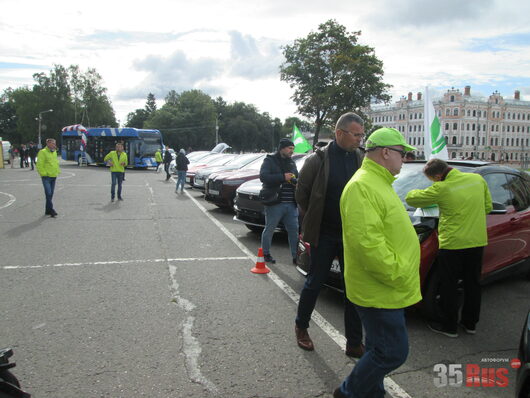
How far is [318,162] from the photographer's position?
12.2 ft

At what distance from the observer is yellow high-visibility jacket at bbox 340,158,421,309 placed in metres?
2.23

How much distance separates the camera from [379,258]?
2.23 meters

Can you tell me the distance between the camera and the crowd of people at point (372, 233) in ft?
7.55

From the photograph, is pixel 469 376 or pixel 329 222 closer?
pixel 469 376

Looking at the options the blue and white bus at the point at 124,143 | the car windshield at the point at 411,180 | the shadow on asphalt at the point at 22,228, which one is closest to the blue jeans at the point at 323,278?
the car windshield at the point at 411,180

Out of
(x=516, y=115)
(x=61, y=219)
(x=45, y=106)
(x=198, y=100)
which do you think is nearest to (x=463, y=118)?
(x=516, y=115)

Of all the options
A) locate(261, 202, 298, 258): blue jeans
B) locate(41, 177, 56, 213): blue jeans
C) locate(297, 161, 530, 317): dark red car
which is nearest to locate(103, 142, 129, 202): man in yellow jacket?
locate(41, 177, 56, 213): blue jeans

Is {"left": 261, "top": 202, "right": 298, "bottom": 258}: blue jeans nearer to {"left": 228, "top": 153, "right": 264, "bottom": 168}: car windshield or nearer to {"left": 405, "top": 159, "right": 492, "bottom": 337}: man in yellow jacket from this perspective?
{"left": 405, "top": 159, "right": 492, "bottom": 337}: man in yellow jacket

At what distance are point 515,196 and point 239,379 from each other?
13.4 ft

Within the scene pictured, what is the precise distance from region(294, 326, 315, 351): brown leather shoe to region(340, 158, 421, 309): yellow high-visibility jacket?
4.34 ft

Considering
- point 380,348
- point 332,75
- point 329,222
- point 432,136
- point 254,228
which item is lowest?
point 254,228

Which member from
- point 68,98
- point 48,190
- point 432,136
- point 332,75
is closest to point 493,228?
point 432,136

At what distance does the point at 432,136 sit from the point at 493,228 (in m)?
2.45

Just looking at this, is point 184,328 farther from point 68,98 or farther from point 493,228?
point 68,98
